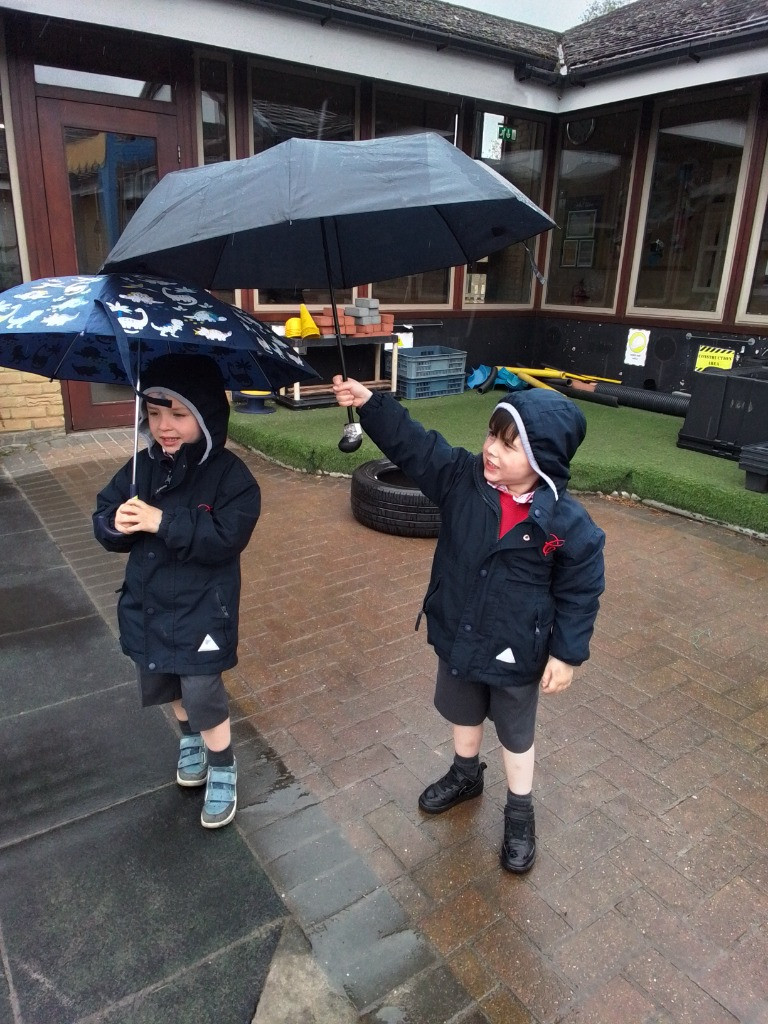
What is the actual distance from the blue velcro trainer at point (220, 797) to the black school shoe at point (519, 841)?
919 mm

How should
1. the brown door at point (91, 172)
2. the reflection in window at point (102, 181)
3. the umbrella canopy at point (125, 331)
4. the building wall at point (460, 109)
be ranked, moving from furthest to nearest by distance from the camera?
the reflection in window at point (102, 181) < the brown door at point (91, 172) < the building wall at point (460, 109) < the umbrella canopy at point (125, 331)

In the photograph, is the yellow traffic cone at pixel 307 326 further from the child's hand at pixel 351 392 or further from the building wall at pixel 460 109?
the child's hand at pixel 351 392

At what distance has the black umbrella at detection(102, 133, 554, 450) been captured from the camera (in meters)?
1.65

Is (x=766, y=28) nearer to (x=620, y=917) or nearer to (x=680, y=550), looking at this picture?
(x=680, y=550)

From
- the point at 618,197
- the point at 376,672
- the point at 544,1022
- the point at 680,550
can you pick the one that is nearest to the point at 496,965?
the point at 544,1022

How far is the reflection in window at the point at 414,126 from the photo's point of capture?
27.8ft

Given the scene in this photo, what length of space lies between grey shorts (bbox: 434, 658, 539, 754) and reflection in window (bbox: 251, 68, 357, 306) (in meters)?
6.37

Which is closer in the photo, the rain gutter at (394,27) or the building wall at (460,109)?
the building wall at (460,109)

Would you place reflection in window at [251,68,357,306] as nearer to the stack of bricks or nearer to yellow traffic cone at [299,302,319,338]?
the stack of bricks

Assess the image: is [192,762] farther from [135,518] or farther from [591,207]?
[591,207]

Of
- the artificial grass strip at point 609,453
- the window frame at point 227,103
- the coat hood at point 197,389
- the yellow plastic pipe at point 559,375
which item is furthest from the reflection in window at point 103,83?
the coat hood at point 197,389

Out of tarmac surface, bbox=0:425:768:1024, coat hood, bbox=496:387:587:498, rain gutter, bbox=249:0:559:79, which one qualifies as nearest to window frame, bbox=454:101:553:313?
rain gutter, bbox=249:0:559:79

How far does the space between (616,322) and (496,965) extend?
8.59m

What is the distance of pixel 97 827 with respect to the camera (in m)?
2.33
